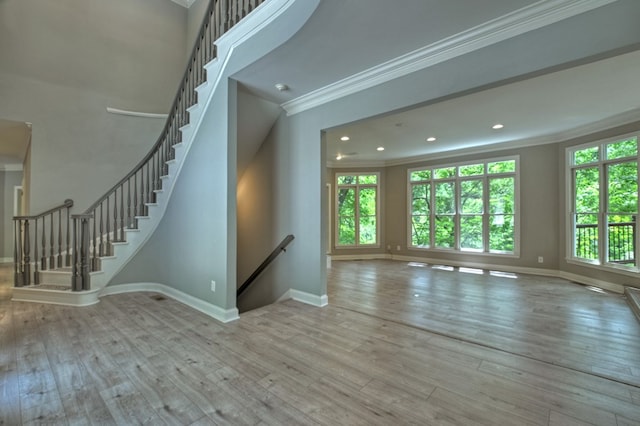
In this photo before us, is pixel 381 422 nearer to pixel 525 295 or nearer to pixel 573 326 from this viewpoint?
pixel 573 326

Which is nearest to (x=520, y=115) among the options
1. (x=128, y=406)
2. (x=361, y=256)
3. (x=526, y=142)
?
(x=526, y=142)

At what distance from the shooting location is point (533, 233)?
580 centimetres

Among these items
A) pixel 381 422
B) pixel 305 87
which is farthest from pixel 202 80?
pixel 381 422

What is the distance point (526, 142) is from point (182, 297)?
23.4ft

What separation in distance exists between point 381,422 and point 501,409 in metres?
0.80

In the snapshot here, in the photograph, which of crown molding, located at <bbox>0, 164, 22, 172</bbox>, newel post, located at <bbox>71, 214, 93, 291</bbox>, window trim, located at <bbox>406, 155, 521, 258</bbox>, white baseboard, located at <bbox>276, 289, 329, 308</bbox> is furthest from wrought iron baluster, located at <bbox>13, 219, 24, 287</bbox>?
window trim, located at <bbox>406, 155, 521, 258</bbox>

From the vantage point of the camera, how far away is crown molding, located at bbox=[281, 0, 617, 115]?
1.93m

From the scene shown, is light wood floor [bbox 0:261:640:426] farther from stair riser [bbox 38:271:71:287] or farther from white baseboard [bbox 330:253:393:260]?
white baseboard [bbox 330:253:393:260]

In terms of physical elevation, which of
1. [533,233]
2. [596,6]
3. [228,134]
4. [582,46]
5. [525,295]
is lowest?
[525,295]

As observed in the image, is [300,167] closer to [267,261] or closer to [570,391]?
[267,261]

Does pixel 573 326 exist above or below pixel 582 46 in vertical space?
below

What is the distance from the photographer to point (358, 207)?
8031mm

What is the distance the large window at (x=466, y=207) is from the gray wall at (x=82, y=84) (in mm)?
6498

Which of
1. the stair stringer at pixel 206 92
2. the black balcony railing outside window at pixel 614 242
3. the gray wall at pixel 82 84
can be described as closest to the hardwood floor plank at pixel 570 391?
the stair stringer at pixel 206 92
